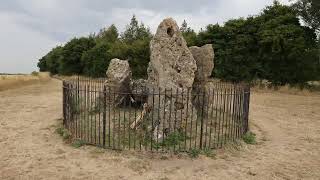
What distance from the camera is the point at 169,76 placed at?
1109 centimetres

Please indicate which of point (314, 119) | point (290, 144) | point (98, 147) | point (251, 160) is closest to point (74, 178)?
point (98, 147)

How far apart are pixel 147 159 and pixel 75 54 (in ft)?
116

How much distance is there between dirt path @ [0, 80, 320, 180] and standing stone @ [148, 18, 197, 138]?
4.58ft

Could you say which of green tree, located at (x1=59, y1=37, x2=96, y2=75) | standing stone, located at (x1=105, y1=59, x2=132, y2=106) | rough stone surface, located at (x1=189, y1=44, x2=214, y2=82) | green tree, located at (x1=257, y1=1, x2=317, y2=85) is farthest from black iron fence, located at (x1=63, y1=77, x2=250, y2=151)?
green tree, located at (x1=59, y1=37, x2=96, y2=75)

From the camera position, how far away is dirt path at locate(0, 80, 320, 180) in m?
8.60

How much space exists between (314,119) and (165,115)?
8.05 metres

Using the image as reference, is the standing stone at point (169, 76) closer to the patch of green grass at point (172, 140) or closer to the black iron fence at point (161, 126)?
the black iron fence at point (161, 126)

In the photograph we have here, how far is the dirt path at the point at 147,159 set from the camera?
860 centimetres

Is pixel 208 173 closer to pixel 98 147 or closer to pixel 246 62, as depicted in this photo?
pixel 98 147

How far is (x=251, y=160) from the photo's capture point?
9773 millimetres

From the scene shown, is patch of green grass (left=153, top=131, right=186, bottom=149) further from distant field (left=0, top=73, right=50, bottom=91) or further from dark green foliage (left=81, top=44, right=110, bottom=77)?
dark green foliage (left=81, top=44, right=110, bottom=77)

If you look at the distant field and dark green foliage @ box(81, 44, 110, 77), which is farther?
dark green foliage @ box(81, 44, 110, 77)

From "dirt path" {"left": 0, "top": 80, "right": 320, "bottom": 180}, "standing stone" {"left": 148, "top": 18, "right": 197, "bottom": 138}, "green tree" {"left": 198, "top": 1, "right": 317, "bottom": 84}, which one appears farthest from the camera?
"green tree" {"left": 198, "top": 1, "right": 317, "bottom": 84}

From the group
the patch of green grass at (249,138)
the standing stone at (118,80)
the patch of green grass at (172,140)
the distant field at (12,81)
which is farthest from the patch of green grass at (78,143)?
the distant field at (12,81)
